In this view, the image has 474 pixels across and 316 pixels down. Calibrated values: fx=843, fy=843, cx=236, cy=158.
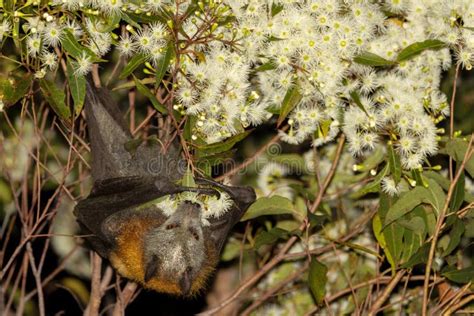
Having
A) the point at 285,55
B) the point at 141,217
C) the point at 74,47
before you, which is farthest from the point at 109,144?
the point at 285,55

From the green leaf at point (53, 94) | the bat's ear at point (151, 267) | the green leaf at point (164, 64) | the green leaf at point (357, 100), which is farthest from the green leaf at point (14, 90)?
the green leaf at point (357, 100)

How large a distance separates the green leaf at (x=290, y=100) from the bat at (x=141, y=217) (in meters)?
0.49

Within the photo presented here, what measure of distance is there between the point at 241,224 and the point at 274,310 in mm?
576

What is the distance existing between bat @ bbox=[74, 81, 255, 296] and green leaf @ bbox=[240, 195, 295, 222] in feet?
0.30

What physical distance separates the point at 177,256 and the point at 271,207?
0.61 metres

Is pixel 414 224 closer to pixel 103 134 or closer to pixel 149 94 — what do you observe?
pixel 149 94

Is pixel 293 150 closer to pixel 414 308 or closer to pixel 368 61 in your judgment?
pixel 414 308

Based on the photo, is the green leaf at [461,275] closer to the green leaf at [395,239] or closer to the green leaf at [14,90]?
the green leaf at [395,239]

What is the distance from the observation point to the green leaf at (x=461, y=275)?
155 inches

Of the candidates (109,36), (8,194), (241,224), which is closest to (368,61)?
(109,36)

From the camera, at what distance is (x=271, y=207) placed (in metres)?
4.24

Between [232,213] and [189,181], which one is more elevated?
[189,181]

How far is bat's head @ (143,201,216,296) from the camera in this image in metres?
4.35

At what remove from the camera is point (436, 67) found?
418cm
